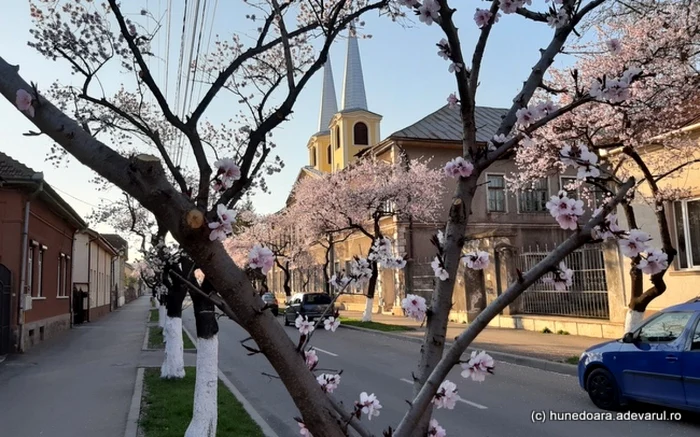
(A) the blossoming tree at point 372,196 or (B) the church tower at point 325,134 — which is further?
(B) the church tower at point 325,134

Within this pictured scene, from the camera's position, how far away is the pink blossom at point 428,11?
2.54 meters

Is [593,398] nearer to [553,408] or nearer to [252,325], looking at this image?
[553,408]

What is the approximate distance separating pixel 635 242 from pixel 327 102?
55.1 metres

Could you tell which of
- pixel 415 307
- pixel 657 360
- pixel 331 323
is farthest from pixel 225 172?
pixel 657 360

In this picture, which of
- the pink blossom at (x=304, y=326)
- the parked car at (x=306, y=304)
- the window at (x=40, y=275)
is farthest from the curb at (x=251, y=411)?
the parked car at (x=306, y=304)

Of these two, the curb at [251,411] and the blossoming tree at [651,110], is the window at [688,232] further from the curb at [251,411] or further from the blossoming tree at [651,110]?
the curb at [251,411]

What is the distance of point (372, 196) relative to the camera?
2822cm

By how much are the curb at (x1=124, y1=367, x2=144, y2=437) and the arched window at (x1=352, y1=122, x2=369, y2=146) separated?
3284cm

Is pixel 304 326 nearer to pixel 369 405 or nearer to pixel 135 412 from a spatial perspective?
pixel 369 405

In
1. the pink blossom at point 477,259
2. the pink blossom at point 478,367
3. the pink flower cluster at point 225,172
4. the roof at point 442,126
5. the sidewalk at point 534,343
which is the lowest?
the sidewalk at point 534,343

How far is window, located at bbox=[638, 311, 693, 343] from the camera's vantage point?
784 cm

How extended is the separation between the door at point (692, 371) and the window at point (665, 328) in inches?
10.8

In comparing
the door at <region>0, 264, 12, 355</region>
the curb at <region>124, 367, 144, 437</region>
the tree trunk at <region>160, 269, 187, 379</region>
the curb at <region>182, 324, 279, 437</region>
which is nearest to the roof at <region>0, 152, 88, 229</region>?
the door at <region>0, 264, 12, 355</region>

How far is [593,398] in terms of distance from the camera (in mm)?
8836
